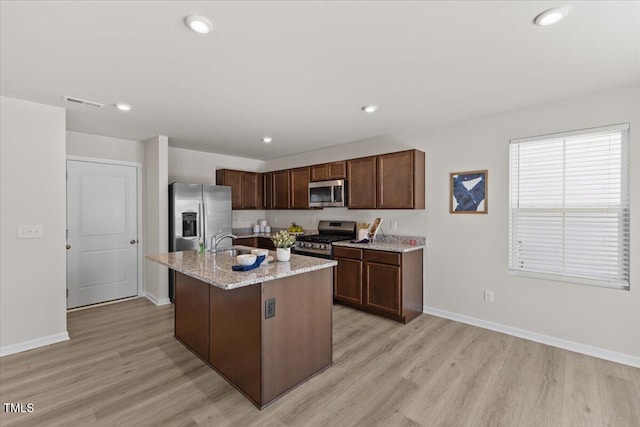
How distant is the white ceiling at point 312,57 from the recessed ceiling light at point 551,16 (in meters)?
0.05

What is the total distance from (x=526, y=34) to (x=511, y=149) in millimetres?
1686

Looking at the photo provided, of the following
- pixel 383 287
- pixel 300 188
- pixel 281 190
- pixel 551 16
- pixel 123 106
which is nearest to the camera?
pixel 551 16

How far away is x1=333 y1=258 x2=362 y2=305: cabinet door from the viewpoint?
397cm

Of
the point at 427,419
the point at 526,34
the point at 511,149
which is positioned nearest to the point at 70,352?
the point at 427,419

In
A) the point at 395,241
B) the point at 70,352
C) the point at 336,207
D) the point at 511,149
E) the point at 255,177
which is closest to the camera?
the point at 70,352

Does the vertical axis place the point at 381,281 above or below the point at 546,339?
above

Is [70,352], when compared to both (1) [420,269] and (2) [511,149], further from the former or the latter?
(2) [511,149]

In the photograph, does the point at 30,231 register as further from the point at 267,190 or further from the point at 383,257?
the point at 383,257

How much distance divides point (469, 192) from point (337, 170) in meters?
1.94

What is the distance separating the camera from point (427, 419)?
1960mm

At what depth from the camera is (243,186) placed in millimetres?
5680

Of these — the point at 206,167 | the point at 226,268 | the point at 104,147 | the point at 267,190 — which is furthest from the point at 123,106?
the point at 267,190

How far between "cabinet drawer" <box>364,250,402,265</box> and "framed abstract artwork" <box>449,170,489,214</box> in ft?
3.00

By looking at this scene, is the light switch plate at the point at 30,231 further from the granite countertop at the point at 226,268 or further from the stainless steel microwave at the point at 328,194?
the stainless steel microwave at the point at 328,194
